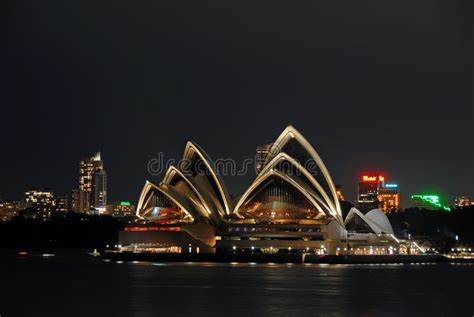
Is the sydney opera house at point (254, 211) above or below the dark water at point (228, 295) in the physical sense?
above

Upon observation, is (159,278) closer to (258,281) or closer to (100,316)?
(258,281)

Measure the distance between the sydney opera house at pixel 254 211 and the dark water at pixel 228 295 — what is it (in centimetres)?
3138

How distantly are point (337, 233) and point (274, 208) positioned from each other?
26.6 ft

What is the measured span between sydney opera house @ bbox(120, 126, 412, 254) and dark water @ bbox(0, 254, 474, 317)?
31.4 meters

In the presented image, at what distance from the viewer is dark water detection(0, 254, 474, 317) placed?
38.5 m

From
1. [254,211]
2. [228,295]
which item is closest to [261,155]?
[254,211]

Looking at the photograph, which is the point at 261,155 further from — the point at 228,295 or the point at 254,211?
A: the point at 228,295

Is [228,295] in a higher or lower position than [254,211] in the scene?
lower

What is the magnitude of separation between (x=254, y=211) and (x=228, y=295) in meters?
54.7

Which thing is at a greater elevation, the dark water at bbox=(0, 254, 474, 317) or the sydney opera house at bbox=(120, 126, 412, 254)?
the sydney opera house at bbox=(120, 126, 412, 254)

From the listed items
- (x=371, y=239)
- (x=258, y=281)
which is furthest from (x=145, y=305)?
(x=371, y=239)

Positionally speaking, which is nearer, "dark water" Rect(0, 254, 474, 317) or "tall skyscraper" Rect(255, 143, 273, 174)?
"dark water" Rect(0, 254, 474, 317)

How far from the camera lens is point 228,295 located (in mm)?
46719

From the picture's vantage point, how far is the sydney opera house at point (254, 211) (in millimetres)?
97875
